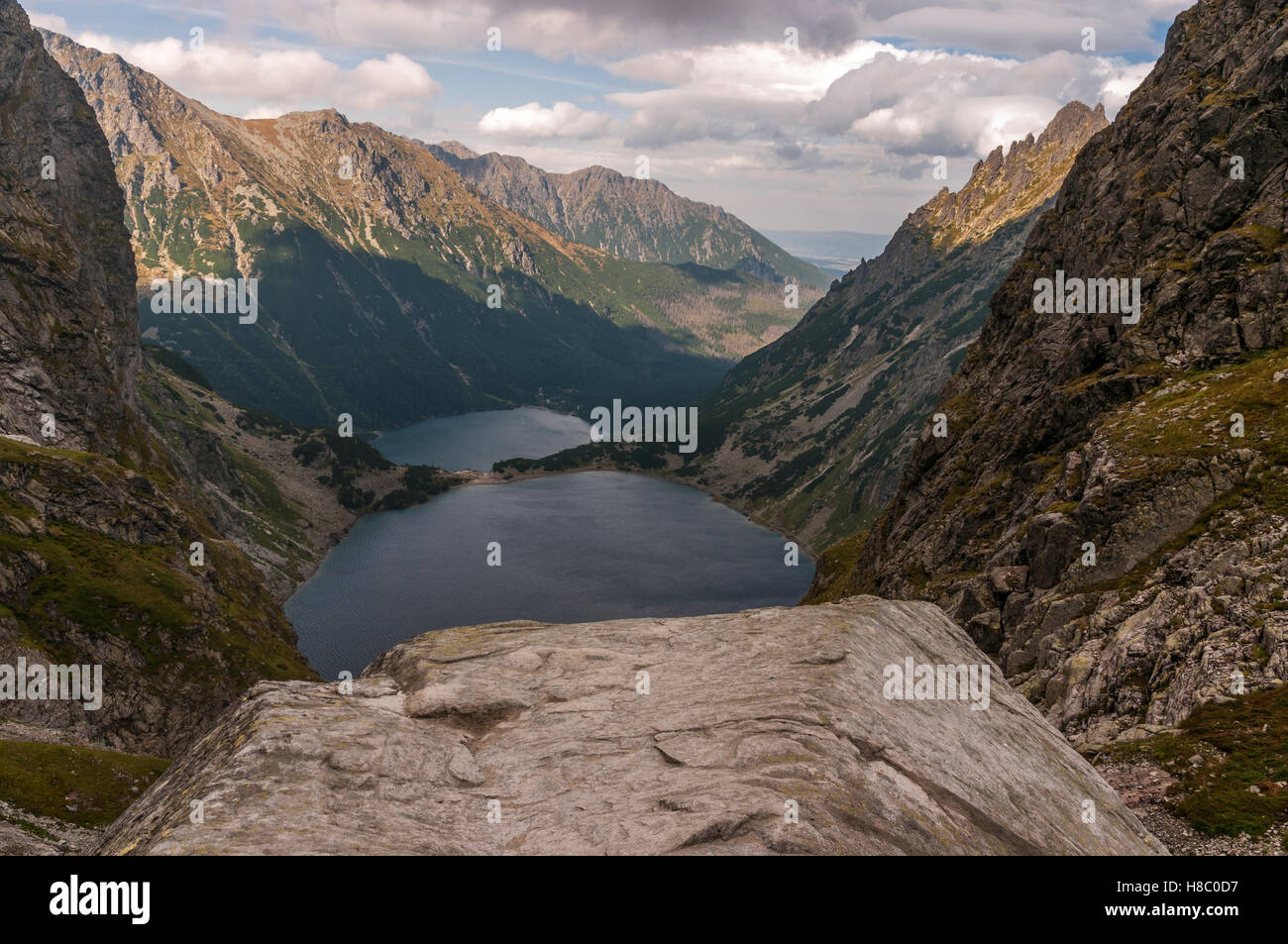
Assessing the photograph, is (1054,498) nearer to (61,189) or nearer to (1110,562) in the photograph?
(1110,562)

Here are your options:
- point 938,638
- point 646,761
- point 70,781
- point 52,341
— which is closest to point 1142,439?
point 938,638

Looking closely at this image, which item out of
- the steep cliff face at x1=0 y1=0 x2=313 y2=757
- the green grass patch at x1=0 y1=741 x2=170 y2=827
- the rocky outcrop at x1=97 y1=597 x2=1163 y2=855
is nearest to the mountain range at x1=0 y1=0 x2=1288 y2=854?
the rocky outcrop at x1=97 y1=597 x2=1163 y2=855

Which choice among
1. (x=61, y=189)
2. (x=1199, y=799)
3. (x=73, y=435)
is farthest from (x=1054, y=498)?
(x=61, y=189)

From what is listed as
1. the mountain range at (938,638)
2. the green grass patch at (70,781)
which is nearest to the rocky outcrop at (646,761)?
the mountain range at (938,638)

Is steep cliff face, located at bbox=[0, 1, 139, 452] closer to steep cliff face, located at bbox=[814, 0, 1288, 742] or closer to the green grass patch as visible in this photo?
the green grass patch

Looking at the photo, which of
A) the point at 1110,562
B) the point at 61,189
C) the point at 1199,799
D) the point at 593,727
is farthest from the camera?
the point at 61,189

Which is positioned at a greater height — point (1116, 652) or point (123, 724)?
point (1116, 652)
